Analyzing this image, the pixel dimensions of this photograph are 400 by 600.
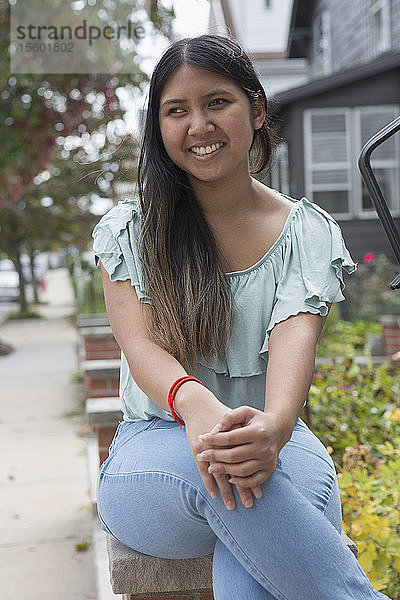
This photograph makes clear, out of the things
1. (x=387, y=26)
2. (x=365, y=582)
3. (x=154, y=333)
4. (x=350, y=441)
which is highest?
(x=387, y=26)

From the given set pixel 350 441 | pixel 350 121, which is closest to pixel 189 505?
pixel 350 441

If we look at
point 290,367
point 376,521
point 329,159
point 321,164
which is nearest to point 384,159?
point 329,159

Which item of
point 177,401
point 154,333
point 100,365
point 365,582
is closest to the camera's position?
point 365,582

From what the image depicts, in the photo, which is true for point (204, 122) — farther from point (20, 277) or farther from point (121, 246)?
point (20, 277)

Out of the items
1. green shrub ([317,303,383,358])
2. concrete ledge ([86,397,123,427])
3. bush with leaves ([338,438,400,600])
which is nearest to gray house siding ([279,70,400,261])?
green shrub ([317,303,383,358])

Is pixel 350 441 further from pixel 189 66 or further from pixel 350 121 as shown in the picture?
pixel 350 121

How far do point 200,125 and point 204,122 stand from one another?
12mm

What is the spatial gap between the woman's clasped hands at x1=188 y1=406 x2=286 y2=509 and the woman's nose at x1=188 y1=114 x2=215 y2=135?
691 millimetres

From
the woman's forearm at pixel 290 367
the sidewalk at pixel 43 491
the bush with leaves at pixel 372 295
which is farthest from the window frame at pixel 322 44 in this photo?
the woman's forearm at pixel 290 367

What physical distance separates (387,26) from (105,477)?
43.2 ft

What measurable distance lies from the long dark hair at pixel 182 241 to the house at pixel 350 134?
10820 mm

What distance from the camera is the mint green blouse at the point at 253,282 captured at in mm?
1885

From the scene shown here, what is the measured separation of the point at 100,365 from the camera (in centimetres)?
462

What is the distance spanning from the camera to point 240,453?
1.54 metres
